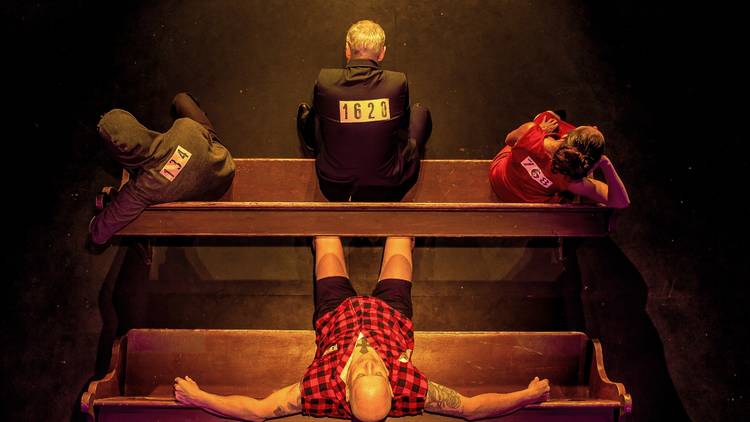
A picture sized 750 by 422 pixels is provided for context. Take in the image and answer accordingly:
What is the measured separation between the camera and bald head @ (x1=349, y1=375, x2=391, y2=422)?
2.42 m

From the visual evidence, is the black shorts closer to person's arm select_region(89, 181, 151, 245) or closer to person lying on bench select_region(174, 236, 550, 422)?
person lying on bench select_region(174, 236, 550, 422)

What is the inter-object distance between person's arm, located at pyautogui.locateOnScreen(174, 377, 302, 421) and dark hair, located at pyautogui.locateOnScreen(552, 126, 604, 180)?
5.65 ft

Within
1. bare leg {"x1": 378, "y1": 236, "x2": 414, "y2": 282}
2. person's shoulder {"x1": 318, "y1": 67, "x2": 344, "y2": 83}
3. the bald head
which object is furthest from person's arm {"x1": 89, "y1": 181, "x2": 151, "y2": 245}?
the bald head

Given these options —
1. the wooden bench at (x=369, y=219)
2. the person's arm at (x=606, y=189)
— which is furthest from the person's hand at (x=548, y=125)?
the wooden bench at (x=369, y=219)

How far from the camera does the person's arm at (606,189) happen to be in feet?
10.3

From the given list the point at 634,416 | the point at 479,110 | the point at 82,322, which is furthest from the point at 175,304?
the point at 634,416

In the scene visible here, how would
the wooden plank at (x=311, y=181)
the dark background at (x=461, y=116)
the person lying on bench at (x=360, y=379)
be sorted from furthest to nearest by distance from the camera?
the dark background at (x=461, y=116), the wooden plank at (x=311, y=181), the person lying on bench at (x=360, y=379)

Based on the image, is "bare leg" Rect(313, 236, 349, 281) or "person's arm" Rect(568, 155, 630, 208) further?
"bare leg" Rect(313, 236, 349, 281)

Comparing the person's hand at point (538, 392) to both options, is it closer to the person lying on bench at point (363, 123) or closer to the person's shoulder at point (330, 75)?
the person lying on bench at point (363, 123)

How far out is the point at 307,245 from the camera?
3.94 m

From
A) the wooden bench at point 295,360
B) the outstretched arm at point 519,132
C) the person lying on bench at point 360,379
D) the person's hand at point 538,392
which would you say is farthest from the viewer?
the wooden bench at point 295,360

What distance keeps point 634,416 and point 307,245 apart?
2.41 m

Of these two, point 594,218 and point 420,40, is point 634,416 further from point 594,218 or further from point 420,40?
point 420,40

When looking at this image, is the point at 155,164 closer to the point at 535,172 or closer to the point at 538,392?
the point at 535,172
